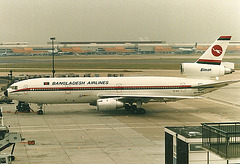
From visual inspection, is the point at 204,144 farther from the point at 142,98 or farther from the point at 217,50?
the point at 217,50

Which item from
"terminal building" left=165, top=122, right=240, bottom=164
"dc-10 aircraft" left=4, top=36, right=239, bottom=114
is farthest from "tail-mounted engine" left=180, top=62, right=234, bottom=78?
"terminal building" left=165, top=122, right=240, bottom=164

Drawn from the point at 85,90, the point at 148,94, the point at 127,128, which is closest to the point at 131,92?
the point at 148,94

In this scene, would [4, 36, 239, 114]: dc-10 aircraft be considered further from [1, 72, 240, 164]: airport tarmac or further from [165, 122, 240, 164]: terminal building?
[165, 122, 240, 164]: terminal building

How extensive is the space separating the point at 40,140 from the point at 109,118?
1128cm

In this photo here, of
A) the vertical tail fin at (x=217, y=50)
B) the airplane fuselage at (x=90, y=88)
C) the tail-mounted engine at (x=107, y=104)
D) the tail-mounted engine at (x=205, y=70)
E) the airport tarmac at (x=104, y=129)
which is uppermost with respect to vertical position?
the vertical tail fin at (x=217, y=50)

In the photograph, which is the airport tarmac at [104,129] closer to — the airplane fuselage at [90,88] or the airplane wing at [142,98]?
the airplane wing at [142,98]

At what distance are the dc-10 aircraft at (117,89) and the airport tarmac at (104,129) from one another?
165cm

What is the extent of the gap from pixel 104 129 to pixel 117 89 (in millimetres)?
8930

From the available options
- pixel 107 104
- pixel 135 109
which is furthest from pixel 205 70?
pixel 107 104

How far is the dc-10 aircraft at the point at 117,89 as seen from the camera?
1789 inches

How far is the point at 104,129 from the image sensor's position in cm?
3841

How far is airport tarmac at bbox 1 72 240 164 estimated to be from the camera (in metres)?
29.2

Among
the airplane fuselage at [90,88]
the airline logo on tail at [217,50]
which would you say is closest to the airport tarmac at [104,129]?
the airplane fuselage at [90,88]

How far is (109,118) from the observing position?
44.0 metres
